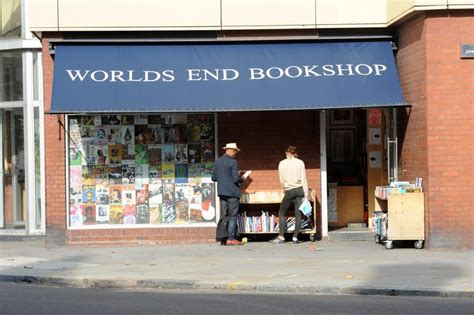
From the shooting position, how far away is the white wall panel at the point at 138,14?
16.3 meters

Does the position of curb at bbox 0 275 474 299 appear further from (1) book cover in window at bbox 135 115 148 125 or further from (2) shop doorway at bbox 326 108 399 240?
(2) shop doorway at bbox 326 108 399 240

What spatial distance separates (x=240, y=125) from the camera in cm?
1681

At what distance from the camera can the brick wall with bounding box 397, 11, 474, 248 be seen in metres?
14.8

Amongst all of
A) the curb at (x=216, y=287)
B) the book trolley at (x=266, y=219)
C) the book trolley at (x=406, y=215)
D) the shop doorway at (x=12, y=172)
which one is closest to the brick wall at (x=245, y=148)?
the book trolley at (x=266, y=219)

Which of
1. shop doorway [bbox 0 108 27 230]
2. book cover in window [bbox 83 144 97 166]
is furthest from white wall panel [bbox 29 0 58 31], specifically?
shop doorway [bbox 0 108 27 230]

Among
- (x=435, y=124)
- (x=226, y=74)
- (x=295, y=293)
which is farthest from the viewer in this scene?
(x=226, y=74)

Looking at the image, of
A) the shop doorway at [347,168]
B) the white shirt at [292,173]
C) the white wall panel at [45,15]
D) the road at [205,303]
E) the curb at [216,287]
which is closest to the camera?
the road at [205,303]

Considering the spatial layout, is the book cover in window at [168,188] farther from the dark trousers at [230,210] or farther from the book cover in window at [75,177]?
the book cover in window at [75,177]

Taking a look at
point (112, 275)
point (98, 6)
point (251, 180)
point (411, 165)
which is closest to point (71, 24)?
point (98, 6)

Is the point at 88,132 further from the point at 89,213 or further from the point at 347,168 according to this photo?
the point at 347,168

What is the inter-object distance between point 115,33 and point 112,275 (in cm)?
581

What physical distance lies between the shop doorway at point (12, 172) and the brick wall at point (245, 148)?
256 cm

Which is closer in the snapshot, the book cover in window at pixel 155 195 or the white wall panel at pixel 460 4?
the white wall panel at pixel 460 4

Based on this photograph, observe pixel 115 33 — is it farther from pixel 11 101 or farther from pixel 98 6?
pixel 11 101
